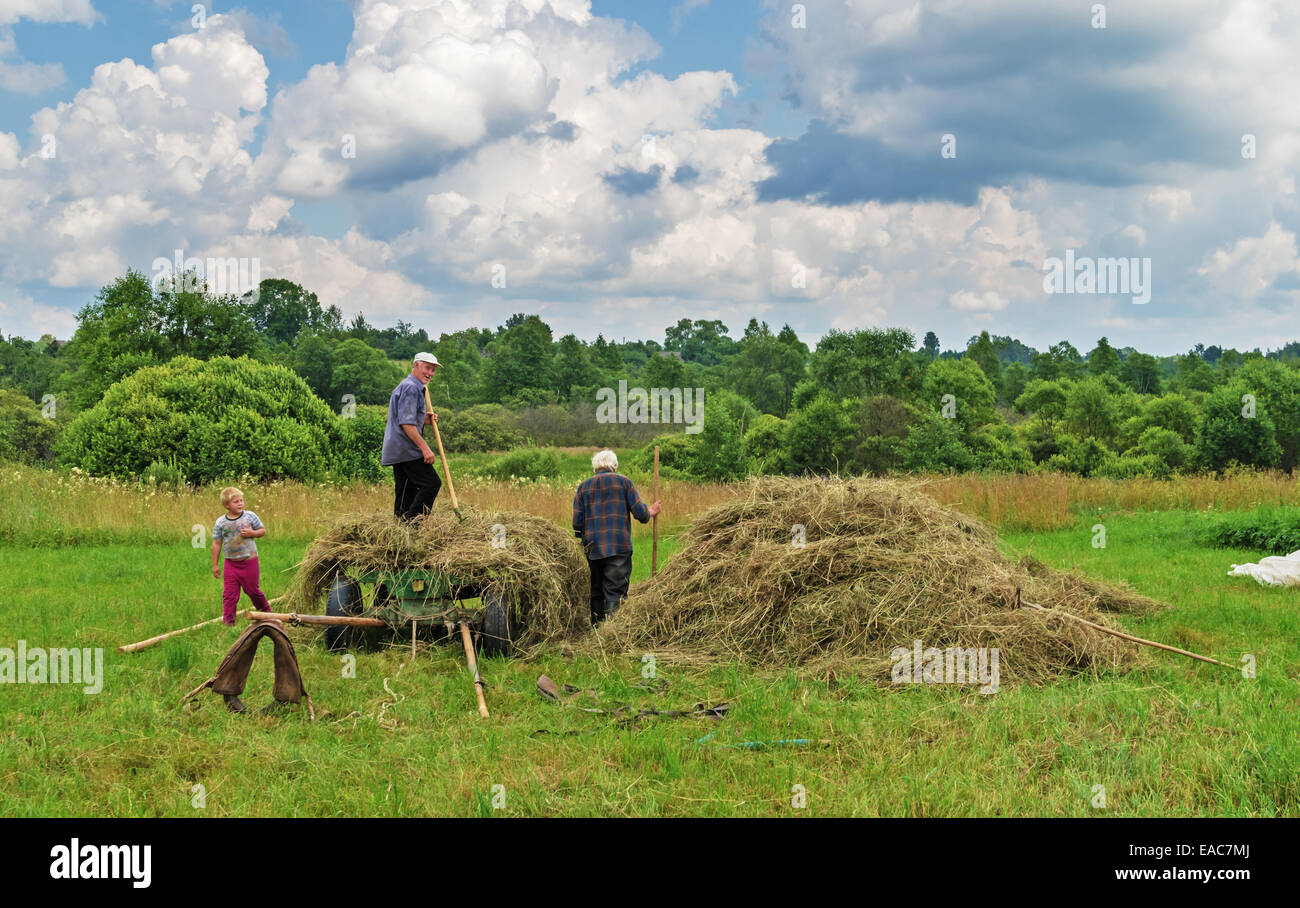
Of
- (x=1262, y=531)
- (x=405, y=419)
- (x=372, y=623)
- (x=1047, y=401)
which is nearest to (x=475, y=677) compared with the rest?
(x=372, y=623)

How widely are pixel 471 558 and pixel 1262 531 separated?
469 inches

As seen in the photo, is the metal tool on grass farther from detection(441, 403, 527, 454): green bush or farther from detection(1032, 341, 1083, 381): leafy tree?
detection(1032, 341, 1083, 381): leafy tree

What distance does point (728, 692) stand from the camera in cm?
632

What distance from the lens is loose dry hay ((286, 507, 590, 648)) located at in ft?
24.3

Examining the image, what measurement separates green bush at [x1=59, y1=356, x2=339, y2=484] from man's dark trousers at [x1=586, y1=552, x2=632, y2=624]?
15355 mm

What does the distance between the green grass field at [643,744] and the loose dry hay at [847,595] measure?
15.2 inches

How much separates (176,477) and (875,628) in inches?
714

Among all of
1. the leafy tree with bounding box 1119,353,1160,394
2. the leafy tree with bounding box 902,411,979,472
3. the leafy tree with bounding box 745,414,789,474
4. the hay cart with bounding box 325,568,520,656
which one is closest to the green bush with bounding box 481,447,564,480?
the leafy tree with bounding box 745,414,789,474

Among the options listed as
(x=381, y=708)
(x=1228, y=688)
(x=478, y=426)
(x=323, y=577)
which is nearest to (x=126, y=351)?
(x=478, y=426)

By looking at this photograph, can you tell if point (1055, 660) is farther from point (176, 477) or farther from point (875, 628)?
point (176, 477)

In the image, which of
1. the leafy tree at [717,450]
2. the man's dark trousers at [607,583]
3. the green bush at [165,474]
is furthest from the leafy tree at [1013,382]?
the man's dark trousers at [607,583]

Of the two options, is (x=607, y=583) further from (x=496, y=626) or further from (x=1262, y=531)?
(x=1262, y=531)

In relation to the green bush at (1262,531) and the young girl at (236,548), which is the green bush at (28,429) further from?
the green bush at (1262,531)

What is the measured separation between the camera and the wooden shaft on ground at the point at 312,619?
5816 millimetres
